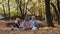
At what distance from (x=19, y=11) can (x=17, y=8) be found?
1.26 meters

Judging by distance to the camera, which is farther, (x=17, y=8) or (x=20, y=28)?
(x=17, y=8)

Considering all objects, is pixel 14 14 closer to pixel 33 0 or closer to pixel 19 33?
pixel 33 0

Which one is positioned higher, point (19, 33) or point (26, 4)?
point (26, 4)

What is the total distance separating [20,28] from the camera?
1433 cm

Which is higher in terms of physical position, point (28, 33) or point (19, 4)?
point (19, 4)

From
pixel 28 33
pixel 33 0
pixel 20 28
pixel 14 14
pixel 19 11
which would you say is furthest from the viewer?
pixel 14 14

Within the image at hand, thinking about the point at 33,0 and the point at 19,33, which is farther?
the point at 33,0

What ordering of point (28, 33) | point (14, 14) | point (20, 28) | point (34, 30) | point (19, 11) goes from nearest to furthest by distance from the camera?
point (28, 33) → point (34, 30) → point (20, 28) → point (19, 11) → point (14, 14)

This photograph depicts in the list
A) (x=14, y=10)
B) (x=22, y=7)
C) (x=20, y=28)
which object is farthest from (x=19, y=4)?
(x=20, y=28)

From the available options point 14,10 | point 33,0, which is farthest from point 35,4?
point 14,10

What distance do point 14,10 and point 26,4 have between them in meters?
3.36

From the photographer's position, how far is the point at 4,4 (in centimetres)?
3959

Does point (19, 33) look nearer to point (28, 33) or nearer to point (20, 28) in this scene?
point (28, 33)

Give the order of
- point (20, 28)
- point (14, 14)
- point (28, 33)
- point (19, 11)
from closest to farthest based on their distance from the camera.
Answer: point (28, 33)
point (20, 28)
point (19, 11)
point (14, 14)
